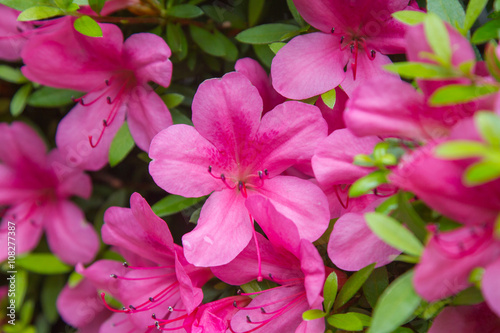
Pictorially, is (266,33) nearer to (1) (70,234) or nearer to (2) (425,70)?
(2) (425,70)

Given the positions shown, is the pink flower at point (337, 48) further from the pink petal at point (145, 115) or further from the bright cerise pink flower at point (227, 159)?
the pink petal at point (145, 115)

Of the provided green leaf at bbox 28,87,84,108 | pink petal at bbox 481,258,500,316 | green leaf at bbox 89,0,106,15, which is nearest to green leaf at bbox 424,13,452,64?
pink petal at bbox 481,258,500,316

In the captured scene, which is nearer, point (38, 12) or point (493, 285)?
point (493, 285)

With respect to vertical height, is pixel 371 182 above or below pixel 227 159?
above

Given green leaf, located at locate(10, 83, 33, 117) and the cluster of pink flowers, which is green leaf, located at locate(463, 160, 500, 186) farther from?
green leaf, located at locate(10, 83, 33, 117)

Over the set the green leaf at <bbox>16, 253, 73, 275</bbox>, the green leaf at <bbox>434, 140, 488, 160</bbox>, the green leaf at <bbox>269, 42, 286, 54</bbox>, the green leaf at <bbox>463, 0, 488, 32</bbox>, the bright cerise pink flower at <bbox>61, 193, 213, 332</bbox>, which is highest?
the green leaf at <bbox>463, 0, 488, 32</bbox>

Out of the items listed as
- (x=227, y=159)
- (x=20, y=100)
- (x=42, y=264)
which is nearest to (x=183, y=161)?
(x=227, y=159)

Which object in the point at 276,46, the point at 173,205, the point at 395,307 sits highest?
the point at 276,46
